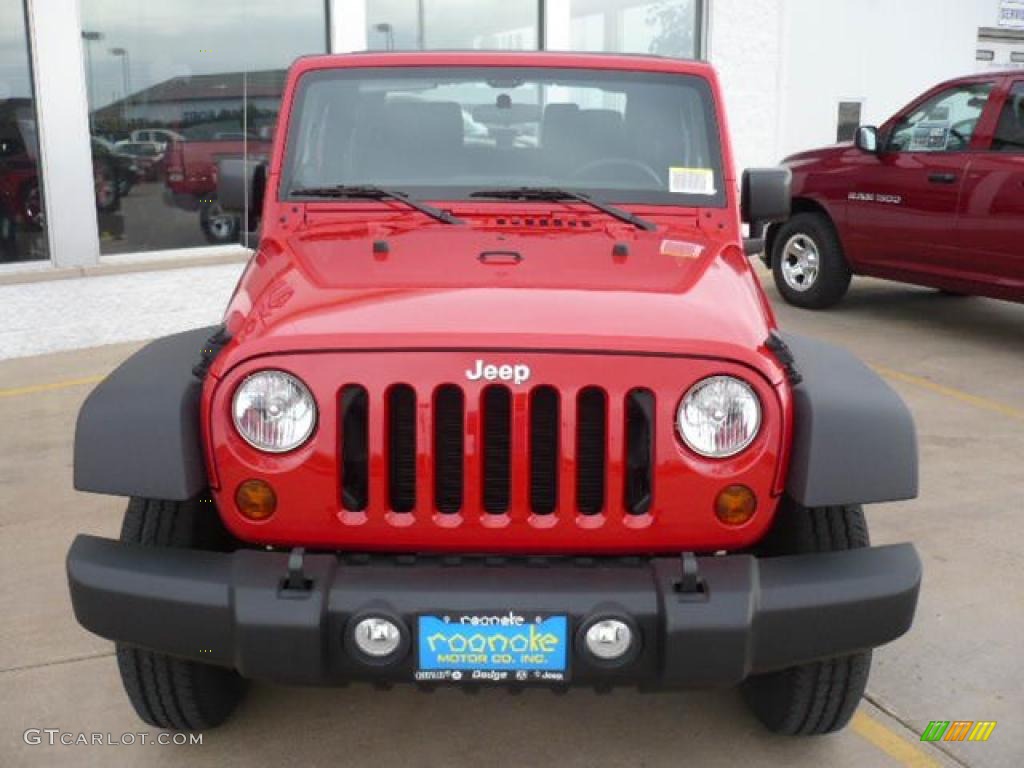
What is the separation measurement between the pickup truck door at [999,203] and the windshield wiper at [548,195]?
445cm

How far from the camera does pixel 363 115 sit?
147 inches

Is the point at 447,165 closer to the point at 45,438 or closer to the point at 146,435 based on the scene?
the point at 146,435

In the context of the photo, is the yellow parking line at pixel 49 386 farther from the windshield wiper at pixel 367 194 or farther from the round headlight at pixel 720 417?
the round headlight at pixel 720 417

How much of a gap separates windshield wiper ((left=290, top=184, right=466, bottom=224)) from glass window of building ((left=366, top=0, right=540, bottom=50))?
7566mm

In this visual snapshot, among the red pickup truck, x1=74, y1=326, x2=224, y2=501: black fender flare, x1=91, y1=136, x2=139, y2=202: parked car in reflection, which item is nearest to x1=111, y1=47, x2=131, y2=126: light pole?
x1=91, y1=136, x2=139, y2=202: parked car in reflection

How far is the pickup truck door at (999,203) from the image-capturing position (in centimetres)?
699

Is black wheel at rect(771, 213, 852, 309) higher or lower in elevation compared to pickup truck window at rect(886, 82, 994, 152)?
lower

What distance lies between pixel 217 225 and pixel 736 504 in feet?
29.2

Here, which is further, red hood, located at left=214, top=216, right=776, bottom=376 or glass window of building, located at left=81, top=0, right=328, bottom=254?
glass window of building, located at left=81, top=0, right=328, bottom=254

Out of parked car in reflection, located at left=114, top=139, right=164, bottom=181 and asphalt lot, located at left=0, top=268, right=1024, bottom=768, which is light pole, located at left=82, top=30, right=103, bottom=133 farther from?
asphalt lot, located at left=0, top=268, right=1024, bottom=768

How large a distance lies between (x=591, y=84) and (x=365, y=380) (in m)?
1.82

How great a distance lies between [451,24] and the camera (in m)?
11.2

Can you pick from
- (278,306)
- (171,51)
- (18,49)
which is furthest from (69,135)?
Result: (278,306)

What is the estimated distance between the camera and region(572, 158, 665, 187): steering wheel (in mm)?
3650
